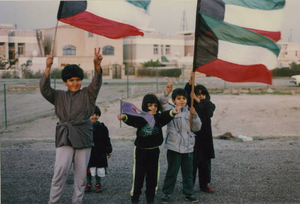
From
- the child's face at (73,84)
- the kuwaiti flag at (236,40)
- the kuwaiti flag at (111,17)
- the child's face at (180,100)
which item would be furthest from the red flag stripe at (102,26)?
the child's face at (180,100)

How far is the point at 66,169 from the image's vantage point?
433cm

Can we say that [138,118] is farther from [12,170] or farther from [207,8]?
[12,170]

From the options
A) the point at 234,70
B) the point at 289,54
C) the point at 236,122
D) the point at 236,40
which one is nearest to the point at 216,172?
the point at 234,70

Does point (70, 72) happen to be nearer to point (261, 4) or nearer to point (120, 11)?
point (120, 11)

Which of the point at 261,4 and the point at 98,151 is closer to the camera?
the point at 261,4

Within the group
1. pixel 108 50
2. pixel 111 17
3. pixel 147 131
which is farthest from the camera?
pixel 108 50

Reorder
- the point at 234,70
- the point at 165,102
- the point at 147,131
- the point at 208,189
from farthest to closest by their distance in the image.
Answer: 1. the point at 208,189
2. the point at 165,102
3. the point at 234,70
4. the point at 147,131

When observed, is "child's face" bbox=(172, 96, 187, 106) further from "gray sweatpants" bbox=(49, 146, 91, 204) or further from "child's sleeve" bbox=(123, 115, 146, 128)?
"gray sweatpants" bbox=(49, 146, 91, 204)

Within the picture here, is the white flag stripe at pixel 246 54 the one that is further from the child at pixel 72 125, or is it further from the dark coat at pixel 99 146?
the dark coat at pixel 99 146

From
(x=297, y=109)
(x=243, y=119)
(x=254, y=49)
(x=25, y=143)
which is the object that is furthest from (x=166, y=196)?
(x=297, y=109)

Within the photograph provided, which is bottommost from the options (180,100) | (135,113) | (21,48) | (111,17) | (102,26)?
(135,113)

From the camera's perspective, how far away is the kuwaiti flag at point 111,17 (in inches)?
188

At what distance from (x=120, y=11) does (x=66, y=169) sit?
205cm

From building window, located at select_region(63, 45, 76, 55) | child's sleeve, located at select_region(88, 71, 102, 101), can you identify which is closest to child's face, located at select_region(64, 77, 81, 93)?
child's sleeve, located at select_region(88, 71, 102, 101)
